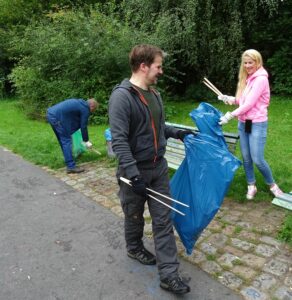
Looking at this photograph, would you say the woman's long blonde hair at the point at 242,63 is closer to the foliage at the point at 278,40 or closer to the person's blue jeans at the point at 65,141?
the person's blue jeans at the point at 65,141

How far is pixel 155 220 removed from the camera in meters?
3.35

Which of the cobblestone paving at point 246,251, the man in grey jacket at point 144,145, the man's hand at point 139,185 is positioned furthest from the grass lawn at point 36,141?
the man's hand at point 139,185

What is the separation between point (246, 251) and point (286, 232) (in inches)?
22.0

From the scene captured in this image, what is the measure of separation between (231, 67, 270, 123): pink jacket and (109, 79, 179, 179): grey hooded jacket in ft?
5.27

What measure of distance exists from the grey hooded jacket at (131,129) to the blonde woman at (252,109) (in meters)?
1.26

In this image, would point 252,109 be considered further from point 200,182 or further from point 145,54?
point 145,54

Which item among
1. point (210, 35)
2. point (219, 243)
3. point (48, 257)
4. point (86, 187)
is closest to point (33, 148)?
point (86, 187)

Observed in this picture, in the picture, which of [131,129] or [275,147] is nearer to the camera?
[131,129]

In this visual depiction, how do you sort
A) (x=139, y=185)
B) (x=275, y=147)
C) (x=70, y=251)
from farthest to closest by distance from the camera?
1. (x=275, y=147)
2. (x=70, y=251)
3. (x=139, y=185)

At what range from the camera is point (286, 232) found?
416cm

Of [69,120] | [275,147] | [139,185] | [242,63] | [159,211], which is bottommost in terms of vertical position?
[275,147]

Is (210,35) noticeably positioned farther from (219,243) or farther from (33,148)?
(219,243)

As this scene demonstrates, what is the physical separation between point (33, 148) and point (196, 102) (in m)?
6.76

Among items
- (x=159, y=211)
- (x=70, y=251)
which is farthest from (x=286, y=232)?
(x=70, y=251)
